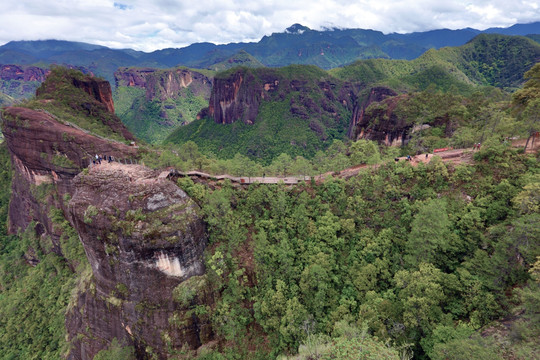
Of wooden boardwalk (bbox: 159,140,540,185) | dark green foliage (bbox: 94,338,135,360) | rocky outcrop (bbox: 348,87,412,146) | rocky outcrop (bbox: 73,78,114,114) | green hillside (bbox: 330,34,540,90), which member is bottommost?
dark green foliage (bbox: 94,338,135,360)

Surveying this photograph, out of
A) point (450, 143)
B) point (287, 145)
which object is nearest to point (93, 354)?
point (450, 143)

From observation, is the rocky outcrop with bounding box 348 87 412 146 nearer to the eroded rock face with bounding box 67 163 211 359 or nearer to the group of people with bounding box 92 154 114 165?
the eroded rock face with bounding box 67 163 211 359

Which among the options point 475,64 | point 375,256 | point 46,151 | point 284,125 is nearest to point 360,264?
point 375,256

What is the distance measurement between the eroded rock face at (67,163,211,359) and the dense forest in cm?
146

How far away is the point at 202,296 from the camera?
33281mm

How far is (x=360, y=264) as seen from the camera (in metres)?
31.3

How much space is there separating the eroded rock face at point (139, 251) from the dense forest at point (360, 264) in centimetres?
146

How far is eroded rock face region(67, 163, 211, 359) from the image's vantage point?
3086 cm

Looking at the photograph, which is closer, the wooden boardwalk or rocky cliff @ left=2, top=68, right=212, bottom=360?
rocky cliff @ left=2, top=68, right=212, bottom=360

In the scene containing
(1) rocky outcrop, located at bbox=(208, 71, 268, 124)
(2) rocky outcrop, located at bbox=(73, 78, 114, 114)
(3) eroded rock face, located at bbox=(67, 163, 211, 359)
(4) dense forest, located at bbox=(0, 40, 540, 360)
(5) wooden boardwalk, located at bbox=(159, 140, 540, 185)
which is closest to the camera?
(4) dense forest, located at bbox=(0, 40, 540, 360)

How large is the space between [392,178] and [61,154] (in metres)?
55.4

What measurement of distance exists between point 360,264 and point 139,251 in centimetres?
2671

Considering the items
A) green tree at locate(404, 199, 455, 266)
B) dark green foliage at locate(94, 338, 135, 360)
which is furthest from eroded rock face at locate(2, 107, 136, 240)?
green tree at locate(404, 199, 455, 266)

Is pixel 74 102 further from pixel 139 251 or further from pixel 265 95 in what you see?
pixel 265 95
